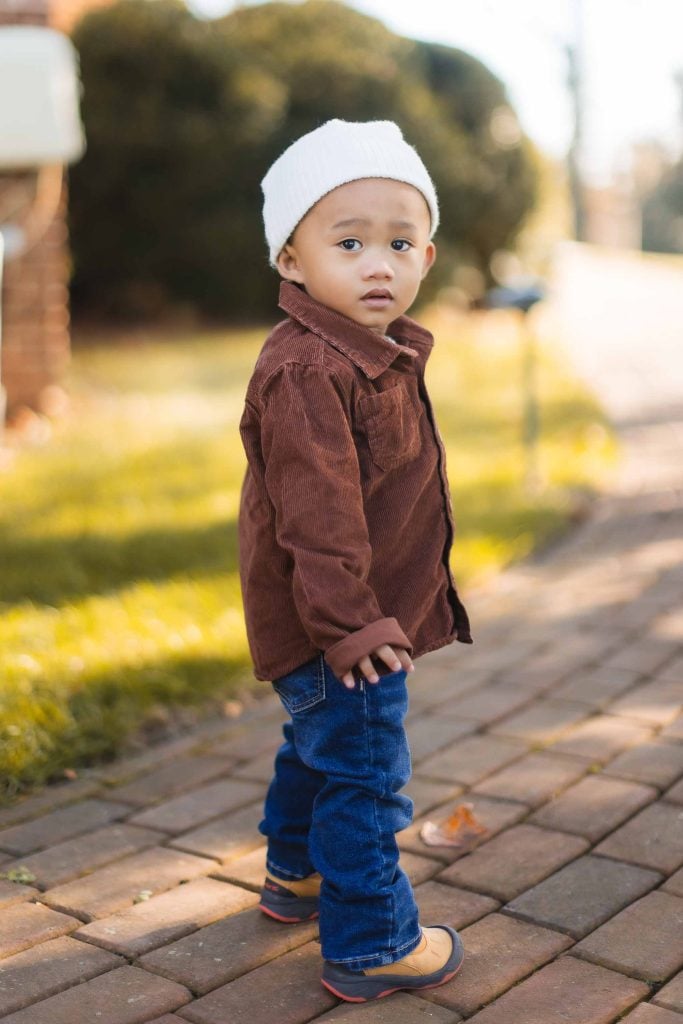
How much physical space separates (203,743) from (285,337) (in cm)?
150

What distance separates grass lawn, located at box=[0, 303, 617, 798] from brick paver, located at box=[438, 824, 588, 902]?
1.07 meters

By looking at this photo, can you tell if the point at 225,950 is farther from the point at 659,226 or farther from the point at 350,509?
the point at 659,226

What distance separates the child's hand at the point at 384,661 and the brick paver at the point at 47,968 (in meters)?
0.73

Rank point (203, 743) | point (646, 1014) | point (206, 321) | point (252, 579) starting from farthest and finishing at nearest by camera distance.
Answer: point (206, 321)
point (203, 743)
point (252, 579)
point (646, 1014)

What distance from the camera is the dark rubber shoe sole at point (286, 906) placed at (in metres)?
2.26

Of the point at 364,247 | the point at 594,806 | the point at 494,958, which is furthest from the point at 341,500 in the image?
the point at 594,806

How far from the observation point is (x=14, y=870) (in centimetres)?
247

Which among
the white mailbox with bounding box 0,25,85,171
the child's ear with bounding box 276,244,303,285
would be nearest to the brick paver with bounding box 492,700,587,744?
the child's ear with bounding box 276,244,303,285

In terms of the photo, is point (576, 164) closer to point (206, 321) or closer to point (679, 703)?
point (206, 321)

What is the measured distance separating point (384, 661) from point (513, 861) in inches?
33.0

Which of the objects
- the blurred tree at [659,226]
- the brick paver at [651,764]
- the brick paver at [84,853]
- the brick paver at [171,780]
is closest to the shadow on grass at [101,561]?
the brick paver at [171,780]

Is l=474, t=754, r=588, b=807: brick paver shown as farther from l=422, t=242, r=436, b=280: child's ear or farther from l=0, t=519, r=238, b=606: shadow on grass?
l=0, t=519, r=238, b=606: shadow on grass

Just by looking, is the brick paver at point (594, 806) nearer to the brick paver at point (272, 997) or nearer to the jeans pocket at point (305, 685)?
the brick paver at point (272, 997)

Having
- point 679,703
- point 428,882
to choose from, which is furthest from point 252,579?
point 679,703
